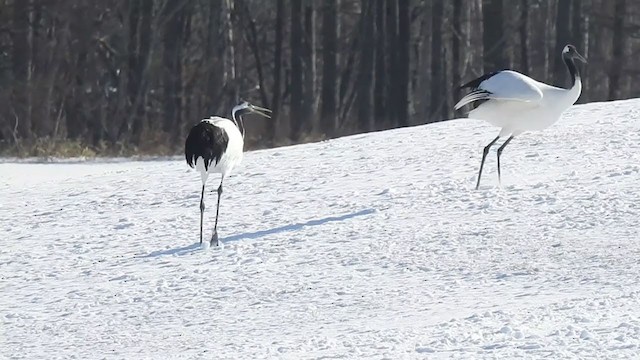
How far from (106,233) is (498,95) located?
4358 mm

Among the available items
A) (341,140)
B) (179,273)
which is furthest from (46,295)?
(341,140)

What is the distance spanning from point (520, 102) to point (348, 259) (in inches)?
133

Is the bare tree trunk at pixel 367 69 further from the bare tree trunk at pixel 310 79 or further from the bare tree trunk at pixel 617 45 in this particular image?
the bare tree trunk at pixel 617 45

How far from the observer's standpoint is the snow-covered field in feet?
33.6

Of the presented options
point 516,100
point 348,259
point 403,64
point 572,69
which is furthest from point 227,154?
point 403,64

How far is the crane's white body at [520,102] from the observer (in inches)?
581

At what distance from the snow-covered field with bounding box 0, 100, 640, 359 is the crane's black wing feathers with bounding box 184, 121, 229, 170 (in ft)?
2.66

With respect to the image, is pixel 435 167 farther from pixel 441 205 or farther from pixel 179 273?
pixel 179 273

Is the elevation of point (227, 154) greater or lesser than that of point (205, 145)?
lesser

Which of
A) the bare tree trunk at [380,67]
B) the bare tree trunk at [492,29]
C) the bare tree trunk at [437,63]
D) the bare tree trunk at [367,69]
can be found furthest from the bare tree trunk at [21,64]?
the bare tree trunk at [492,29]

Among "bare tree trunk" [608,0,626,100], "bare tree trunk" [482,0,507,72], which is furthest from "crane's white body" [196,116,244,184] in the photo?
"bare tree trunk" [608,0,626,100]

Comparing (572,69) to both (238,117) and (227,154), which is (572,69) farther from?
(227,154)

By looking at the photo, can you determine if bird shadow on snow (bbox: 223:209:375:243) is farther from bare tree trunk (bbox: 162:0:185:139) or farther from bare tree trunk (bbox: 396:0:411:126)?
bare tree trunk (bbox: 162:0:185:139)

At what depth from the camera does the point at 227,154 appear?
14258mm
